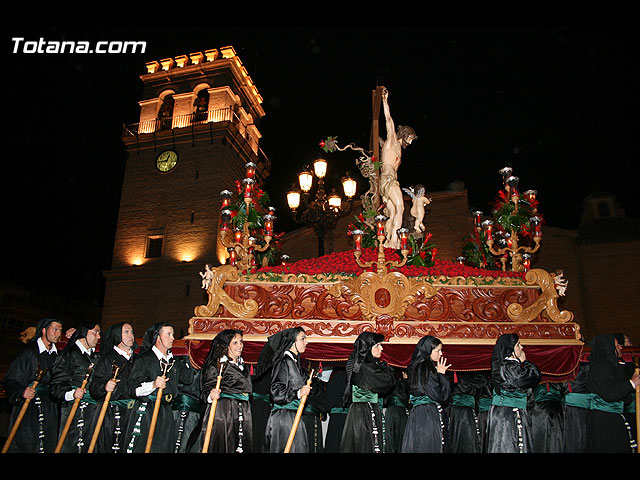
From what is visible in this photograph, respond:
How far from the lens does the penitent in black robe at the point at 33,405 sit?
6648 millimetres

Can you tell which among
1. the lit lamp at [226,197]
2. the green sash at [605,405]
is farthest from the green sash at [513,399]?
the lit lamp at [226,197]

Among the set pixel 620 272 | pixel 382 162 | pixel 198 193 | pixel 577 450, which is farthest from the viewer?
pixel 198 193

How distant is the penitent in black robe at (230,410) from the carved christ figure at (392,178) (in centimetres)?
464

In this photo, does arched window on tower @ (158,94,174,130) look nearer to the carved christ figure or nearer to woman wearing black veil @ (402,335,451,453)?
the carved christ figure

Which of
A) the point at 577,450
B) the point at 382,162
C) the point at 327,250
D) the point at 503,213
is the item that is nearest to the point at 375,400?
the point at 577,450

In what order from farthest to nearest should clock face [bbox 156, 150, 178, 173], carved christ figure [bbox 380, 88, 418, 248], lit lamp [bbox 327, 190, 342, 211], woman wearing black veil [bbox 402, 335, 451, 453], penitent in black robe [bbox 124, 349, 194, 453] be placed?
clock face [bbox 156, 150, 178, 173], lit lamp [bbox 327, 190, 342, 211], carved christ figure [bbox 380, 88, 418, 248], woman wearing black veil [bbox 402, 335, 451, 453], penitent in black robe [bbox 124, 349, 194, 453]

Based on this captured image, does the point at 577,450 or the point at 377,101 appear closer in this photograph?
the point at 577,450

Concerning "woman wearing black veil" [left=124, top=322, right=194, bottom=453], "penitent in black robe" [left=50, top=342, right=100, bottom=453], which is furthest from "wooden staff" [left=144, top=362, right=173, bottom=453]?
"penitent in black robe" [left=50, top=342, right=100, bottom=453]

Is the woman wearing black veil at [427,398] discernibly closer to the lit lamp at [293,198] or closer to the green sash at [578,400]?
the green sash at [578,400]

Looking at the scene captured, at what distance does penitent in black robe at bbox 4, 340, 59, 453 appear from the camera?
21.8ft

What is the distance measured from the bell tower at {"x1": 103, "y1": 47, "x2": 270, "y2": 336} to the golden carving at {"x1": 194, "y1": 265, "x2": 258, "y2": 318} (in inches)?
649

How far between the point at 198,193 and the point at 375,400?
2137 cm

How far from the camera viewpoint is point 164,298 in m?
24.7

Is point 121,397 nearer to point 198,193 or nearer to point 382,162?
point 382,162
